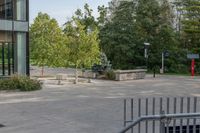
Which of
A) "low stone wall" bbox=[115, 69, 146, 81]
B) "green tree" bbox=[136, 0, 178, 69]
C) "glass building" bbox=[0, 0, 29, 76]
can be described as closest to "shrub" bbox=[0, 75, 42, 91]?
"glass building" bbox=[0, 0, 29, 76]

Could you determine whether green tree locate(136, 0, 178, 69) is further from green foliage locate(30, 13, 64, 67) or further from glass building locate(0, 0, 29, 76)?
glass building locate(0, 0, 29, 76)

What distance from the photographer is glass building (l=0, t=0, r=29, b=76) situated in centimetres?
2777

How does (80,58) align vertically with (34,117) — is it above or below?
above

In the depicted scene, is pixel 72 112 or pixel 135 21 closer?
pixel 72 112

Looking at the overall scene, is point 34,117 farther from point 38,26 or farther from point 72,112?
point 38,26

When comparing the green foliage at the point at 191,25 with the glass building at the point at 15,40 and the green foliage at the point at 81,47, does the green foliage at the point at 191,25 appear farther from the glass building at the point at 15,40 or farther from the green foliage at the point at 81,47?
the glass building at the point at 15,40

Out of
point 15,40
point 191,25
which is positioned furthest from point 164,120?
point 191,25

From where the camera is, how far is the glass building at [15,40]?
27766 millimetres

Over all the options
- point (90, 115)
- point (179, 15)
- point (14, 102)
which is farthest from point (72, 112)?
point (179, 15)

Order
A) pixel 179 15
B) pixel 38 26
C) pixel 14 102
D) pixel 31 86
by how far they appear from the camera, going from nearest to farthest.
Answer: pixel 14 102
pixel 31 86
pixel 38 26
pixel 179 15

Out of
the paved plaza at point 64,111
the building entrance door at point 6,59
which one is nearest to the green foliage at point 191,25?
the paved plaza at point 64,111

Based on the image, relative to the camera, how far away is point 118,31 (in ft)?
140

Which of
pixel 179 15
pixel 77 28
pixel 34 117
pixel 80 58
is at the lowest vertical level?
pixel 34 117

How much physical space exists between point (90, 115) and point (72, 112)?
3.42ft
